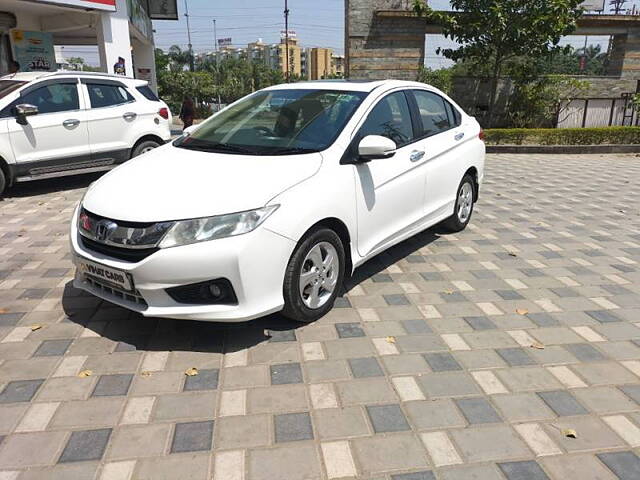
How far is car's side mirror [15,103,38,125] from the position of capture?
7004mm

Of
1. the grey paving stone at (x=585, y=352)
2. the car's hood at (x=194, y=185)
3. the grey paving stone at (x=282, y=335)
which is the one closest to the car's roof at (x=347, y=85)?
the car's hood at (x=194, y=185)

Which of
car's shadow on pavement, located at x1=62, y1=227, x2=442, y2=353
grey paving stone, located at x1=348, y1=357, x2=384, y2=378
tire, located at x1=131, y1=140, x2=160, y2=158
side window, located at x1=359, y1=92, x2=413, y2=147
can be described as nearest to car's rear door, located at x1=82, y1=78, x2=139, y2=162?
tire, located at x1=131, y1=140, x2=160, y2=158

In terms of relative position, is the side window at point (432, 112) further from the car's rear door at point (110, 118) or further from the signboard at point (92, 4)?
the signboard at point (92, 4)

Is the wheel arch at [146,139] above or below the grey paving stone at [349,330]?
above

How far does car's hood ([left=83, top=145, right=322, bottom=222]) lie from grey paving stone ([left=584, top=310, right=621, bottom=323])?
246cm

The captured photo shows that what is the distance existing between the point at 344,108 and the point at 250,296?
5.92 ft

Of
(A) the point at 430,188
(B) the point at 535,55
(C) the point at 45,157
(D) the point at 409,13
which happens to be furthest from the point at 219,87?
(A) the point at 430,188

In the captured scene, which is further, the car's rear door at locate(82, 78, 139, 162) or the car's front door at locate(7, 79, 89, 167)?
the car's rear door at locate(82, 78, 139, 162)

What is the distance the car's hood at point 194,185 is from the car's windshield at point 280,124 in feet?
0.60

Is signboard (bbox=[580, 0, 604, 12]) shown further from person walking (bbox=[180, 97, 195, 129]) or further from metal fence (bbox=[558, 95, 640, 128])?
person walking (bbox=[180, 97, 195, 129])

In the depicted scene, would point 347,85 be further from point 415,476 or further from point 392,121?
point 415,476

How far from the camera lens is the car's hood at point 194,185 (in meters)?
3.11

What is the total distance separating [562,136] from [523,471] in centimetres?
1399

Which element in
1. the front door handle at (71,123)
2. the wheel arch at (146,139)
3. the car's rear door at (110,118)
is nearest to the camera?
the front door handle at (71,123)
